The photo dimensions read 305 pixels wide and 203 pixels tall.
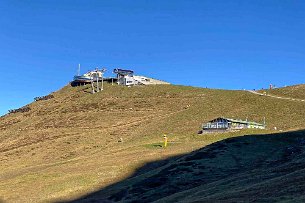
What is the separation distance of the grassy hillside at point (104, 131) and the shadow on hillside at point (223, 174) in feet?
22.3

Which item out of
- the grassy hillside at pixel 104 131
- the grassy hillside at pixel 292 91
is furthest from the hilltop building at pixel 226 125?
the grassy hillside at pixel 292 91

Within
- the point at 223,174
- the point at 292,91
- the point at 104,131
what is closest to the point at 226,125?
the point at 104,131

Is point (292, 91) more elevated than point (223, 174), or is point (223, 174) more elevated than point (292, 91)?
point (292, 91)

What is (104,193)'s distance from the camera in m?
A: 56.8

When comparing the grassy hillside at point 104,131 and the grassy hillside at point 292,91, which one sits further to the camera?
the grassy hillside at point 292,91

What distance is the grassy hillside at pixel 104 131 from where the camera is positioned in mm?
68000

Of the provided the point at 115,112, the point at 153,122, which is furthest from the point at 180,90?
the point at 153,122

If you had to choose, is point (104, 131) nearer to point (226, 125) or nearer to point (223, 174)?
point (226, 125)

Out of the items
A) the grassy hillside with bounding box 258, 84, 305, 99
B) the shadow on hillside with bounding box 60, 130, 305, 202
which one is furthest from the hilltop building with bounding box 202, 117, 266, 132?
the grassy hillside with bounding box 258, 84, 305, 99

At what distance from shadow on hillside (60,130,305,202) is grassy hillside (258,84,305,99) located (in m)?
74.0

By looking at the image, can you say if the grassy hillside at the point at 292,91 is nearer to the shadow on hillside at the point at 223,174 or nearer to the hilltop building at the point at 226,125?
the hilltop building at the point at 226,125

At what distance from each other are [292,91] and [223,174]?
108m

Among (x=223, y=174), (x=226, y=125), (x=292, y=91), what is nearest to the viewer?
(x=223, y=174)

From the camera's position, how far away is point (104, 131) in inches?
A: 4980
